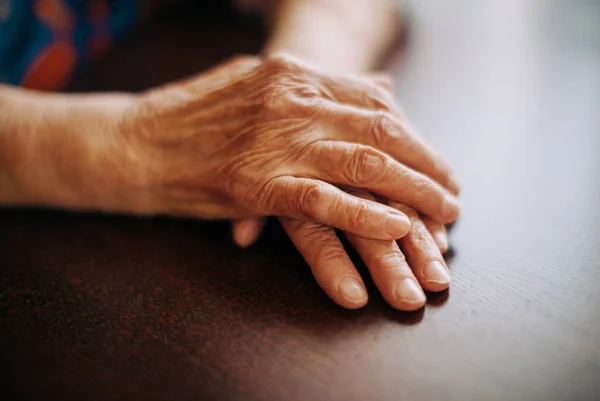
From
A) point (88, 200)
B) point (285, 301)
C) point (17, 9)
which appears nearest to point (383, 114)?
point (285, 301)

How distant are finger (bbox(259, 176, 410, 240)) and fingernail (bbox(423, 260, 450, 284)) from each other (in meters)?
0.06

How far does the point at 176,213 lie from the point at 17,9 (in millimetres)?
616

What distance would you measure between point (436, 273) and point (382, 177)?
0.16 m

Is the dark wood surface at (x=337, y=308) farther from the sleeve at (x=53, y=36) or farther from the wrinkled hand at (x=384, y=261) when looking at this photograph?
the sleeve at (x=53, y=36)

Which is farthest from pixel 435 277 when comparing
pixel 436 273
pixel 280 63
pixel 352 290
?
pixel 280 63

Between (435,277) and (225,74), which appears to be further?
(225,74)

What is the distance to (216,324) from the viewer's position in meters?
0.65

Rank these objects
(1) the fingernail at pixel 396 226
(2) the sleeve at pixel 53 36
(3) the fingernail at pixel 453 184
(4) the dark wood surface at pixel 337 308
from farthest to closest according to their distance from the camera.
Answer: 1. (2) the sleeve at pixel 53 36
2. (3) the fingernail at pixel 453 184
3. (1) the fingernail at pixel 396 226
4. (4) the dark wood surface at pixel 337 308

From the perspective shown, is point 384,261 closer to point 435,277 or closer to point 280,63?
point 435,277

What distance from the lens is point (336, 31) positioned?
1.19 metres

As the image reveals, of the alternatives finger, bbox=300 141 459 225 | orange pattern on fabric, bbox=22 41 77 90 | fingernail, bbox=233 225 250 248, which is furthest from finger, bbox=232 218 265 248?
orange pattern on fabric, bbox=22 41 77 90

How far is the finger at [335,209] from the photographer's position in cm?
69

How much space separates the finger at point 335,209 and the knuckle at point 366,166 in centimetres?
4

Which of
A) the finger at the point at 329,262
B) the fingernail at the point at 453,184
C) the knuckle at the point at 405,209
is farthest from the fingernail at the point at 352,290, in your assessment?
the fingernail at the point at 453,184
